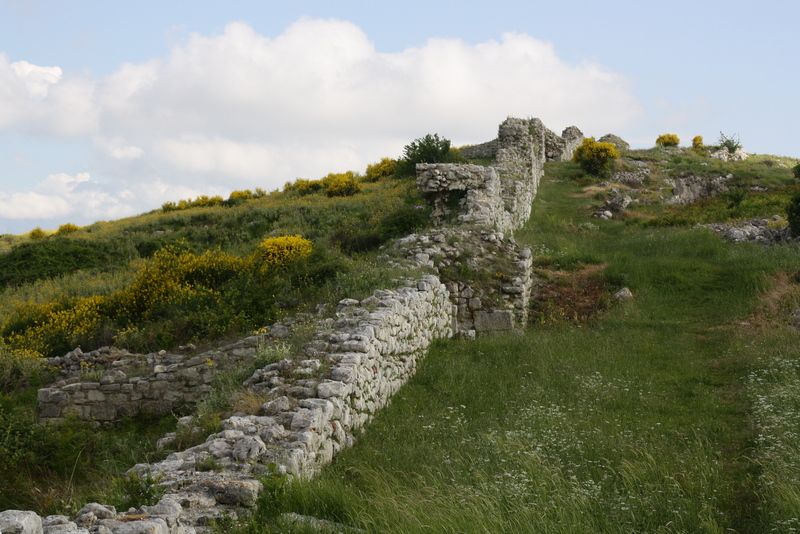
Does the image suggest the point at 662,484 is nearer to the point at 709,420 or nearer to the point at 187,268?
the point at 709,420

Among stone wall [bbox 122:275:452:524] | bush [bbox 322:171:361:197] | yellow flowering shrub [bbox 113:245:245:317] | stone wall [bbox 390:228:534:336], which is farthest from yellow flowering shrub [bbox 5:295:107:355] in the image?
bush [bbox 322:171:361:197]

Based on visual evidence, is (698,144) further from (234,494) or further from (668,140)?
(234,494)

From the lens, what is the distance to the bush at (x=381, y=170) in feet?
118

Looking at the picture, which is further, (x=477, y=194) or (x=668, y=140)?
(x=668, y=140)

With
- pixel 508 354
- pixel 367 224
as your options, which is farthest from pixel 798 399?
pixel 367 224

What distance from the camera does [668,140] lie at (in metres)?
47.8

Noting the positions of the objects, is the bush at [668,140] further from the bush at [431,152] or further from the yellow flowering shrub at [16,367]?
the yellow flowering shrub at [16,367]

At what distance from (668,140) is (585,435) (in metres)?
47.2

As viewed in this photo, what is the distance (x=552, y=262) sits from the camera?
15.4 meters

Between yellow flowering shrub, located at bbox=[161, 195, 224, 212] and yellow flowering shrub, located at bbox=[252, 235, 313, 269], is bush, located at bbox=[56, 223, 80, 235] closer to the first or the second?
yellow flowering shrub, located at bbox=[161, 195, 224, 212]

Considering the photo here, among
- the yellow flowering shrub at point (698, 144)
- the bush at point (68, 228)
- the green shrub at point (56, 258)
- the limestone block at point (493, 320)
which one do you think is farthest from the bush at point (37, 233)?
the yellow flowering shrub at point (698, 144)

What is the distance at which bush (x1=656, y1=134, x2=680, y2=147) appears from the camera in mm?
47562

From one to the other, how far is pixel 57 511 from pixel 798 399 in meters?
7.68

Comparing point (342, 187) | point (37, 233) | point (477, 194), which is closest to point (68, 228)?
point (37, 233)
